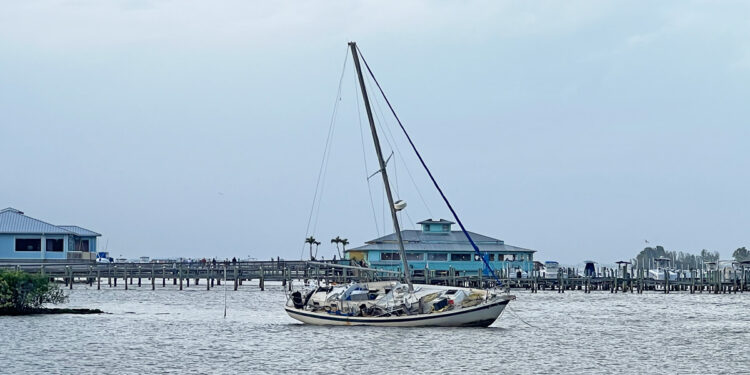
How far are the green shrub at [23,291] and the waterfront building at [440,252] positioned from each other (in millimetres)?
51759

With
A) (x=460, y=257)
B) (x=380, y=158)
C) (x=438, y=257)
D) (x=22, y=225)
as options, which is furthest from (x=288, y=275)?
(x=380, y=158)

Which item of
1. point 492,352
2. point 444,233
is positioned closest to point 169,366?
point 492,352

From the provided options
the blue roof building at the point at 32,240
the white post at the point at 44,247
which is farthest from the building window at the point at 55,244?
the white post at the point at 44,247

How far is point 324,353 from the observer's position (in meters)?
47.5

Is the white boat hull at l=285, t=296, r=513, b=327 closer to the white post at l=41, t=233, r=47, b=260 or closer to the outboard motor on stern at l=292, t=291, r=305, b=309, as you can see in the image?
the outboard motor on stern at l=292, t=291, r=305, b=309

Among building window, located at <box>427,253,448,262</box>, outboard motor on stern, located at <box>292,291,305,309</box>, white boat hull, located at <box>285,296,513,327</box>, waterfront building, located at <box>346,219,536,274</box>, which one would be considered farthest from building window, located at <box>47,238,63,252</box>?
white boat hull, located at <box>285,296,513,327</box>

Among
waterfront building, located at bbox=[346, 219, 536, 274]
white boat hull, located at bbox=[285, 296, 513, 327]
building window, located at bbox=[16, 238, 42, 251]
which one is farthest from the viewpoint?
waterfront building, located at bbox=[346, 219, 536, 274]

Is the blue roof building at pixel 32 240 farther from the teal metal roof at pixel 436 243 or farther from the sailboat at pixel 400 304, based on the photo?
the sailboat at pixel 400 304

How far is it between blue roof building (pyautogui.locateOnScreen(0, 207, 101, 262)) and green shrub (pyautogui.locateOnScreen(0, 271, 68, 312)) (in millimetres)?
46284

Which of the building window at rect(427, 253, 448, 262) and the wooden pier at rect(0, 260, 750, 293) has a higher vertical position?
the building window at rect(427, 253, 448, 262)

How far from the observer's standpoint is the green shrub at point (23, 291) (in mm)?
58594

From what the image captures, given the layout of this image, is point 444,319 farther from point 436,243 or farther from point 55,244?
point 55,244

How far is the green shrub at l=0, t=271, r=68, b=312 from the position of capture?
192ft

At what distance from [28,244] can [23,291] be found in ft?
161
